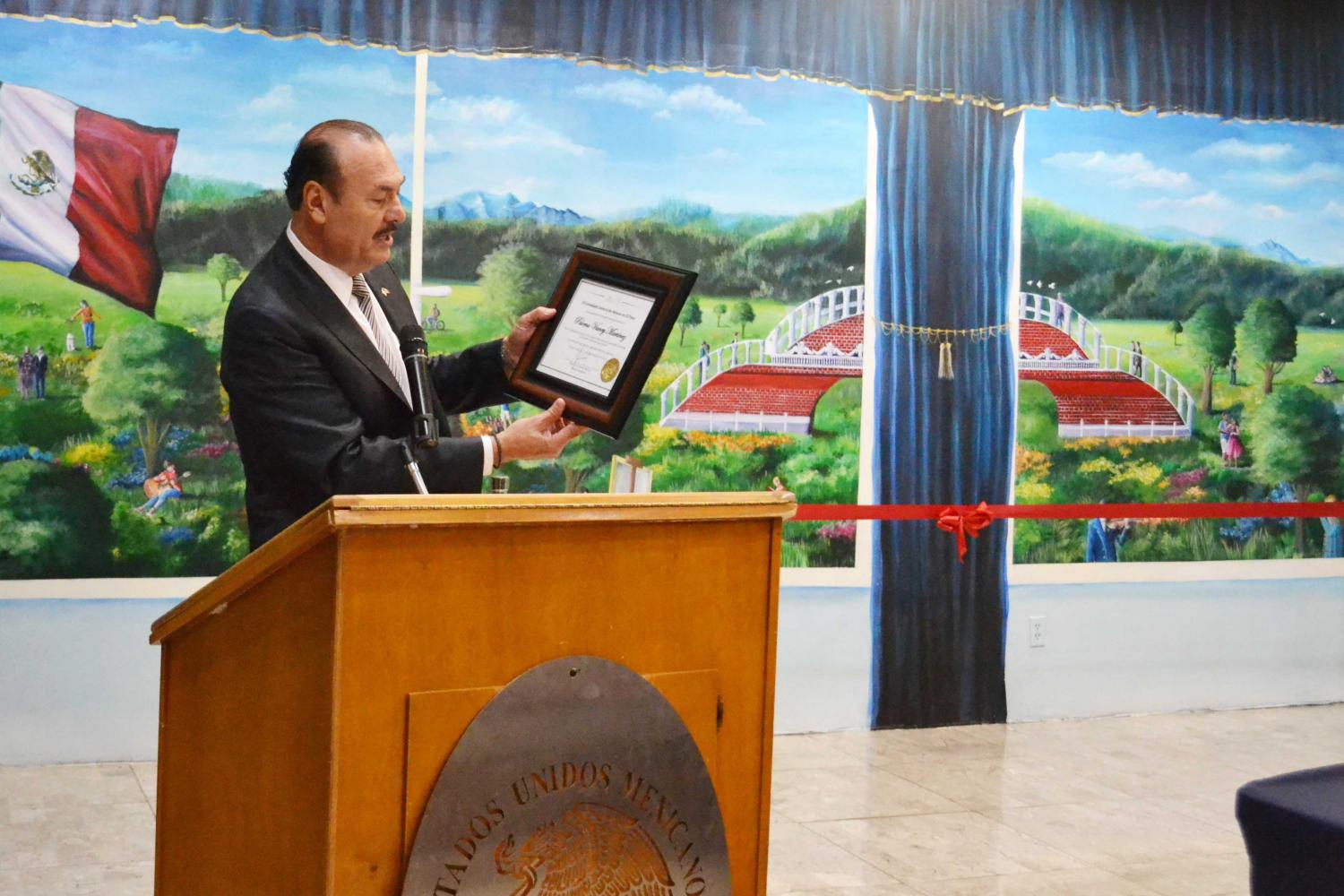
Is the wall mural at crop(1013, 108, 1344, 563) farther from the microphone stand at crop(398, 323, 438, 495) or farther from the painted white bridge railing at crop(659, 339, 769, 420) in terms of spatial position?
the microphone stand at crop(398, 323, 438, 495)

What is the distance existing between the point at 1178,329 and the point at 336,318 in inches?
170

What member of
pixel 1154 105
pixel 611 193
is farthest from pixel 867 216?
pixel 1154 105

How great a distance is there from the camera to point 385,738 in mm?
1652

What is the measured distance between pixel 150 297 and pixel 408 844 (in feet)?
10.9

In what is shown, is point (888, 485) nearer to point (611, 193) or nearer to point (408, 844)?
point (611, 193)

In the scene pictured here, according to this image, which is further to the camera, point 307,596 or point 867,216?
point 867,216

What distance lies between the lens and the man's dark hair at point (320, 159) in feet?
8.00

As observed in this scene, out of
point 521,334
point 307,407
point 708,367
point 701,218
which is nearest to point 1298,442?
point 708,367

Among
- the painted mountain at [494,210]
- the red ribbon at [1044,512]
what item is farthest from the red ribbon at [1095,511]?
the painted mountain at [494,210]

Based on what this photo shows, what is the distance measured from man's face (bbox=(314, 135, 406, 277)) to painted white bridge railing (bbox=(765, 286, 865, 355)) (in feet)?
9.58

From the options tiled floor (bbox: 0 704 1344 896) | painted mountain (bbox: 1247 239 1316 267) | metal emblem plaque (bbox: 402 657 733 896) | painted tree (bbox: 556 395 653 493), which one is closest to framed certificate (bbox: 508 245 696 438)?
metal emblem plaque (bbox: 402 657 733 896)

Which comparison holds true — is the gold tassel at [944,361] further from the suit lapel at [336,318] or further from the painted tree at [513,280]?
the suit lapel at [336,318]

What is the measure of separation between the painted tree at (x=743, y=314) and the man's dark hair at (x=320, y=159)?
2838 mm

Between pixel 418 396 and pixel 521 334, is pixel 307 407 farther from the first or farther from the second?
pixel 521 334
